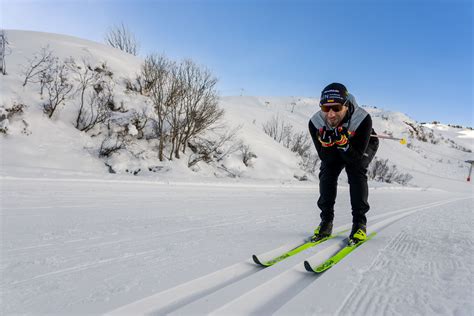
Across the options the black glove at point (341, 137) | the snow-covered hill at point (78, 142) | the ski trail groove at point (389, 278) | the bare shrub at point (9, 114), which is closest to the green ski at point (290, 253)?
the ski trail groove at point (389, 278)

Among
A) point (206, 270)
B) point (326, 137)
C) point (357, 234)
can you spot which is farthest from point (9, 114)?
point (357, 234)

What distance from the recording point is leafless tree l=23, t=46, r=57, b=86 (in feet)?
45.4

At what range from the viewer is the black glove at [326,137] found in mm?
2697

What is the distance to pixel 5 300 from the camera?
1229 millimetres

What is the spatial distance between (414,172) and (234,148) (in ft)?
97.2

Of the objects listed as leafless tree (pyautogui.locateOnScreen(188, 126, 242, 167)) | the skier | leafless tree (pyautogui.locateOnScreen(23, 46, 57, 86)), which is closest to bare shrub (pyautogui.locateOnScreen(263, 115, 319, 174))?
leafless tree (pyautogui.locateOnScreen(188, 126, 242, 167))

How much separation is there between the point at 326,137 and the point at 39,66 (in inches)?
649

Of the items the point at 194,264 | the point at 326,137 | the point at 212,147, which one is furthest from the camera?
the point at 212,147

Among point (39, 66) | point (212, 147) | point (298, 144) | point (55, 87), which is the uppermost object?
point (39, 66)

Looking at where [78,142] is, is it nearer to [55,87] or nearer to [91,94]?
[55,87]

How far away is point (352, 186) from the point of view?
2812 mm

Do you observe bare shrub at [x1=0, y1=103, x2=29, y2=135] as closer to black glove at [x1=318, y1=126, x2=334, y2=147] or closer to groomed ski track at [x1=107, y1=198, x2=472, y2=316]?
black glove at [x1=318, y1=126, x2=334, y2=147]

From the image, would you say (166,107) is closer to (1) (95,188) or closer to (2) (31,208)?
(1) (95,188)

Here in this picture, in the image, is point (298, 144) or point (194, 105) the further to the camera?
point (298, 144)
